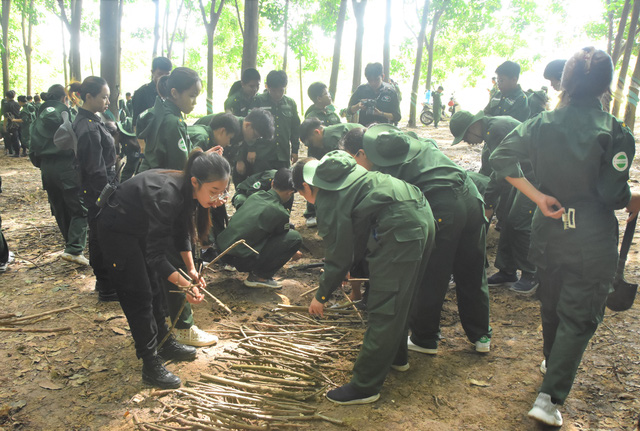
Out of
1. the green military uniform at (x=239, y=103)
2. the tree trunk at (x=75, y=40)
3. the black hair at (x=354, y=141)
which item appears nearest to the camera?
the black hair at (x=354, y=141)

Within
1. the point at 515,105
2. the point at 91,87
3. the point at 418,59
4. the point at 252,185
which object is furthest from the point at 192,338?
the point at 418,59

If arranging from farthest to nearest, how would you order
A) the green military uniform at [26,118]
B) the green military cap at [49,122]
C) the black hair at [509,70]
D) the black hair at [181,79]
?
1. the green military uniform at [26,118]
2. the black hair at [509,70]
3. the green military cap at [49,122]
4. the black hair at [181,79]

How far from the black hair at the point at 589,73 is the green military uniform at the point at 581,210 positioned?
0.20 ft

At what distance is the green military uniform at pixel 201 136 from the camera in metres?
5.21

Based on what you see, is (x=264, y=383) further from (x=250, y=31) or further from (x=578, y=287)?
(x=250, y=31)

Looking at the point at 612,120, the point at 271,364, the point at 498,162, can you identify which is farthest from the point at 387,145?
the point at 271,364

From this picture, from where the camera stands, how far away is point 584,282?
255cm

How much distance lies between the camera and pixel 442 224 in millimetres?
3195

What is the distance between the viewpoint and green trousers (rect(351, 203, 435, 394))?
2701 millimetres

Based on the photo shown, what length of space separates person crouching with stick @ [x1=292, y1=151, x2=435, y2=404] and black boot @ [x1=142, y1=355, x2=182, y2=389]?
3.55ft

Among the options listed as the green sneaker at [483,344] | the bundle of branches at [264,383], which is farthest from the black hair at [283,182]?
the green sneaker at [483,344]

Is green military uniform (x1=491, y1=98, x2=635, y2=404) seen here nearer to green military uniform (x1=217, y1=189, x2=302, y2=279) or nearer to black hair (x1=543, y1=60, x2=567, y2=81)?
green military uniform (x1=217, y1=189, x2=302, y2=279)

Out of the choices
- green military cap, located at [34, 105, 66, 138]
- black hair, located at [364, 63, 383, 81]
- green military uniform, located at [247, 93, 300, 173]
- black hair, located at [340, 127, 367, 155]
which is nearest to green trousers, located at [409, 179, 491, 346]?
black hair, located at [340, 127, 367, 155]

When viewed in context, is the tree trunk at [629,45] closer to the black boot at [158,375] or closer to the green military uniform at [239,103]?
the green military uniform at [239,103]
